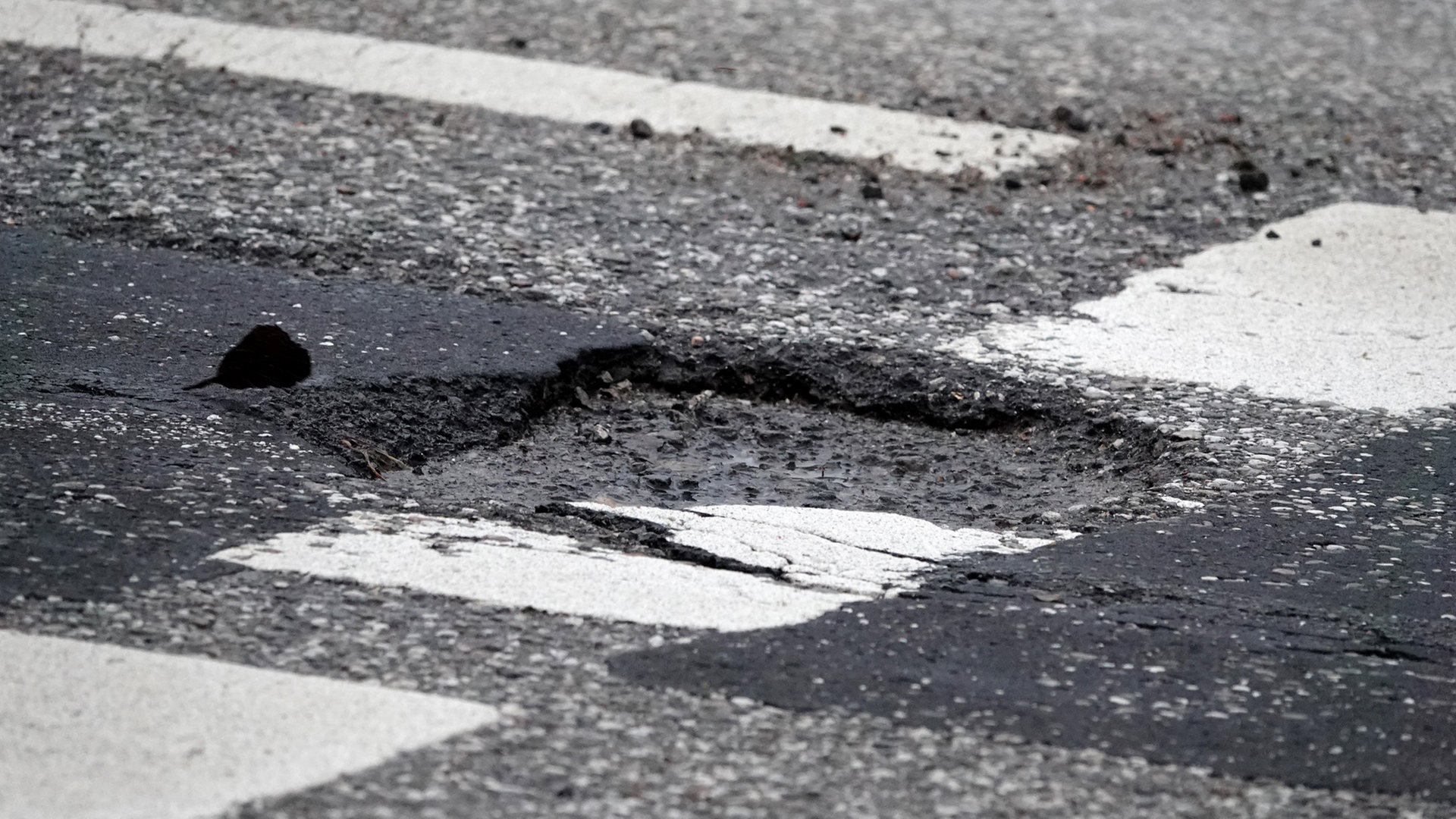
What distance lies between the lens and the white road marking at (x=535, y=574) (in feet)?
9.73

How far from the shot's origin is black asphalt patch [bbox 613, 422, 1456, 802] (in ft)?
8.68

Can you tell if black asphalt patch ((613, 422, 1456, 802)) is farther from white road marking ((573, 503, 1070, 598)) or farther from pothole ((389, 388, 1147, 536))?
pothole ((389, 388, 1147, 536))

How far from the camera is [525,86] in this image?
6629 mm

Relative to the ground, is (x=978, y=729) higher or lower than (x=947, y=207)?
lower

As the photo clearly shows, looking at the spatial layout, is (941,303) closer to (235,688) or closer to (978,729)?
(978,729)

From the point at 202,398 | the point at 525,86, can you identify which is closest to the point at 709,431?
the point at 202,398

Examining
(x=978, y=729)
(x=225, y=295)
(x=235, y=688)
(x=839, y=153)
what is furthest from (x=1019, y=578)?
(x=839, y=153)

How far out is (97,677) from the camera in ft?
8.57

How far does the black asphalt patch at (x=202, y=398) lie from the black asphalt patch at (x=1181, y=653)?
3.31 feet

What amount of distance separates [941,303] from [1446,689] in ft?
7.14

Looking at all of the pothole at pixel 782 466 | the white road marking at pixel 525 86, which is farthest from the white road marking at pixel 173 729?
the white road marking at pixel 525 86

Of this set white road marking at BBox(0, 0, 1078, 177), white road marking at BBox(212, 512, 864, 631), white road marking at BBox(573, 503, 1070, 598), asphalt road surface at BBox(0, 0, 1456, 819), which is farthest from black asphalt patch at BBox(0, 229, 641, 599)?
white road marking at BBox(0, 0, 1078, 177)

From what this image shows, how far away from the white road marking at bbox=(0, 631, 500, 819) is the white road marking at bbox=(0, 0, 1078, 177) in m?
3.88

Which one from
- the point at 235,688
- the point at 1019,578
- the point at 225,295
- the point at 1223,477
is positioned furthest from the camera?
the point at 225,295
